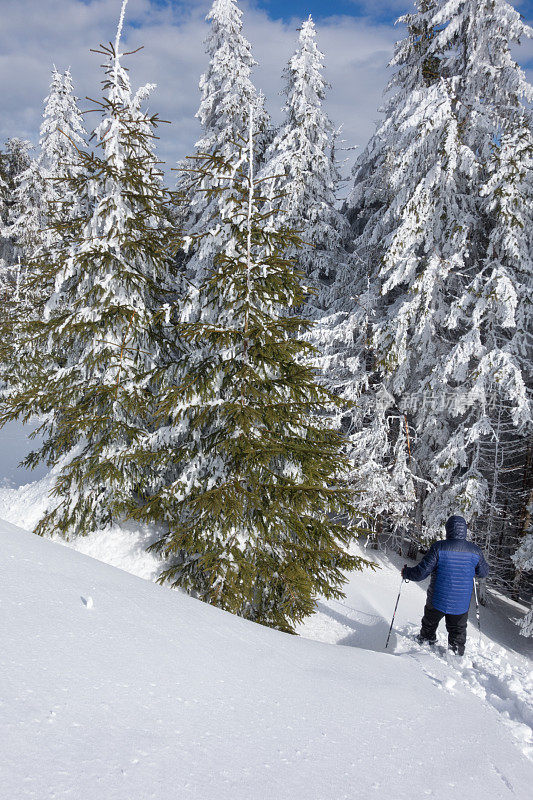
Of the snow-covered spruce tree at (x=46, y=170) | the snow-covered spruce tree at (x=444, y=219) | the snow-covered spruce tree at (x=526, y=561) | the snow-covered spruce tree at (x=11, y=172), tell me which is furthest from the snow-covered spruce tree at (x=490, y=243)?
the snow-covered spruce tree at (x=11, y=172)

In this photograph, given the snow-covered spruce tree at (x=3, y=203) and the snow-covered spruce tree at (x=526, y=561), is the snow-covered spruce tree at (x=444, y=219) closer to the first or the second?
the snow-covered spruce tree at (x=526, y=561)

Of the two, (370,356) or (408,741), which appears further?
(370,356)

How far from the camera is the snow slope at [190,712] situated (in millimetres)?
1835

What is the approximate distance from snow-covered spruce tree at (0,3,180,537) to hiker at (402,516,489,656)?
5.08 meters

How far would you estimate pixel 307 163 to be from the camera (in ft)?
49.2

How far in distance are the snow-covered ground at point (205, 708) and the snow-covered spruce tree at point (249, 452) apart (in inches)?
81.2

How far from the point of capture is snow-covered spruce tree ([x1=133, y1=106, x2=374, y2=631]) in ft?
20.8

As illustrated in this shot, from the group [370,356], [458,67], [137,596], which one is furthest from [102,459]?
[458,67]

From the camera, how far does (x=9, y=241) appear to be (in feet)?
90.0

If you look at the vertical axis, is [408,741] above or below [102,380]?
below

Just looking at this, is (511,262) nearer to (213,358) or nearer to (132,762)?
(213,358)

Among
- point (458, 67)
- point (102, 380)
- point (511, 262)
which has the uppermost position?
point (458, 67)

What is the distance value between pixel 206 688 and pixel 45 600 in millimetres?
1226

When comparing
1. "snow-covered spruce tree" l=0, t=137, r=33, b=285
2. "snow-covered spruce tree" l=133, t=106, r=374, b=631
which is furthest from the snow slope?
"snow-covered spruce tree" l=0, t=137, r=33, b=285
